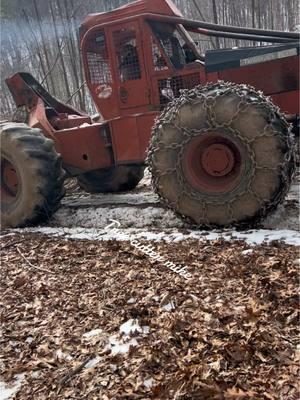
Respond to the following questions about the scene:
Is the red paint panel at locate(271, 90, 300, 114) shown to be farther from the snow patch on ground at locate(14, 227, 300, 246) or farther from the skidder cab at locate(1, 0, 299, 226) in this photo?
the snow patch on ground at locate(14, 227, 300, 246)

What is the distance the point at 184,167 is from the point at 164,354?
8.48 feet

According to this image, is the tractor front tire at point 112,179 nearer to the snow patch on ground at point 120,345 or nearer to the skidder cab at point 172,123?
the skidder cab at point 172,123

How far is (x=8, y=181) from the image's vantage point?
6535 millimetres

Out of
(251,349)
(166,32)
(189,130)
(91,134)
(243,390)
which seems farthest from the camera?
(91,134)

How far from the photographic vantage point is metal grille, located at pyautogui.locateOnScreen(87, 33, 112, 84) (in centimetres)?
622

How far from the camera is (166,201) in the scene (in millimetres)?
4902

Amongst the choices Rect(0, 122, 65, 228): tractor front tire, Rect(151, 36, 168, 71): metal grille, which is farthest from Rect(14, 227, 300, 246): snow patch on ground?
Rect(151, 36, 168, 71): metal grille

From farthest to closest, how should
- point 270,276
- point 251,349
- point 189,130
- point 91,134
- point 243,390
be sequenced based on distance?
point 91,134
point 189,130
point 270,276
point 251,349
point 243,390

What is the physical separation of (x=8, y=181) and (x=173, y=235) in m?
3.04

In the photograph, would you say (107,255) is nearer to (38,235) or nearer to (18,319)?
(18,319)

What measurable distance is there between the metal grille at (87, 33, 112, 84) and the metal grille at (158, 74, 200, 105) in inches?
33.2

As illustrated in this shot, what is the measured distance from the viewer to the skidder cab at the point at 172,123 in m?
4.53

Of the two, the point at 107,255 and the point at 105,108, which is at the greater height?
the point at 105,108

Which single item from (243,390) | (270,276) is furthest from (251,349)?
(270,276)
